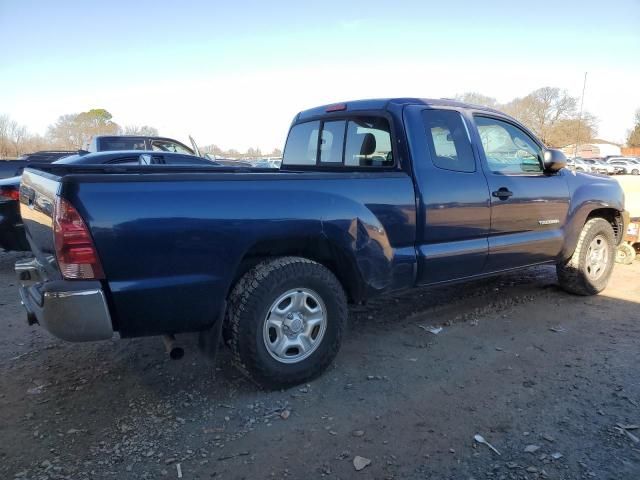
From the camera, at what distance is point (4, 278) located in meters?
6.09

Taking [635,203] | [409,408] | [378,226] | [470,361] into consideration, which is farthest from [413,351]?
[635,203]

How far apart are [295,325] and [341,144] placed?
1.84m

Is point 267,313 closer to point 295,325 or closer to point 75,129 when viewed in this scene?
point 295,325

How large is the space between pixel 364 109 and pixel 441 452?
8.88 ft

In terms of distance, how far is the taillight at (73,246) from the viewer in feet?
7.93

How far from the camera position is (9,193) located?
5.85 metres

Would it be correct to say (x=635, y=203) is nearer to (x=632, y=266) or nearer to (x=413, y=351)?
(x=632, y=266)

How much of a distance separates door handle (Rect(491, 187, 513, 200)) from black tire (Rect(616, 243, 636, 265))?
371 cm

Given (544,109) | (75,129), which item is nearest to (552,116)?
(544,109)

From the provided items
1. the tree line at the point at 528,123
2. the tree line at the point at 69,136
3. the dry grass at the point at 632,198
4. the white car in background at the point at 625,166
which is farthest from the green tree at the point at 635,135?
the dry grass at the point at 632,198

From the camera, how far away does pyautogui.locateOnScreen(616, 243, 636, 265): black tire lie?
683 cm

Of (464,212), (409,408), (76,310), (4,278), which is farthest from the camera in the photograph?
(4,278)

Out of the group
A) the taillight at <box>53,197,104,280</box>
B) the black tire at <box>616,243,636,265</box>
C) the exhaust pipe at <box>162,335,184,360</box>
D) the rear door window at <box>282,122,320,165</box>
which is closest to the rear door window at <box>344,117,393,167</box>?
the rear door window at <box>282,122,320,165</box>

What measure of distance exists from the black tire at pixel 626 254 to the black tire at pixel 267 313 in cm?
542
